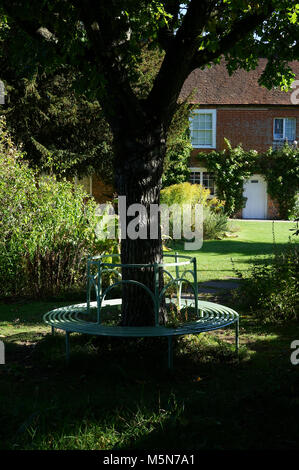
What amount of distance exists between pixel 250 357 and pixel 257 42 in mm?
3651

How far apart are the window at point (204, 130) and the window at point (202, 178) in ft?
4.29

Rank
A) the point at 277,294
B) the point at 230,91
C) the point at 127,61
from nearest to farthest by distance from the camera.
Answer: the point at 127,61 → the point at 277,294 → the point at 230,91

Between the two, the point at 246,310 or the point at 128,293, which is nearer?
the point at 128,293

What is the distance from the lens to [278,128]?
26.5 meters

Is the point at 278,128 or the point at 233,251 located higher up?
the point at 278,128

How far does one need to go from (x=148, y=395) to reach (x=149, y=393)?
→ 57 millimetres

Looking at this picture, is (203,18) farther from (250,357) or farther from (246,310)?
(246,310)

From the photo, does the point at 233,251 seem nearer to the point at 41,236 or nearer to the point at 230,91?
the point at 41,236

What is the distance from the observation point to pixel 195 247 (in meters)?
14.4

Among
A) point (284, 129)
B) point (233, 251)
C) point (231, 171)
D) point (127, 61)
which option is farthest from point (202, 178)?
point (127, 61)

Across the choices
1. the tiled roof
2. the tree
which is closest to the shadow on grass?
the tree

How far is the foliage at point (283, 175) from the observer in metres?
25.0

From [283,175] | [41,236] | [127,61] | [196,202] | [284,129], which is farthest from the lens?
[284,129]
